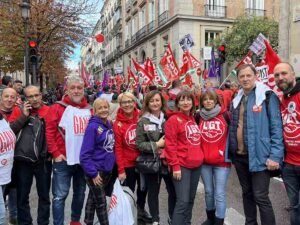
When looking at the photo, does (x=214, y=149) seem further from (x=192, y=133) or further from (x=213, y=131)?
(x=192, y=133)

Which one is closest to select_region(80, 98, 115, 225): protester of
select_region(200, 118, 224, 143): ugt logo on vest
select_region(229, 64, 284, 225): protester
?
select_region(200, 118, 224, 143): ugt logo on vest

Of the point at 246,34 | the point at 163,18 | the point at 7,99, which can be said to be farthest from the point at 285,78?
the point at 163,18

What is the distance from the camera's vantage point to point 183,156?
392 cm

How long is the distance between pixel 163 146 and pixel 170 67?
7566 mm

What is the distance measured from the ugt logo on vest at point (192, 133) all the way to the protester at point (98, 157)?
0.87m

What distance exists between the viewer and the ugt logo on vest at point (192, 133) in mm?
3949

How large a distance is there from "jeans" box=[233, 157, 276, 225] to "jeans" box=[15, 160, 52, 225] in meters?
2.20

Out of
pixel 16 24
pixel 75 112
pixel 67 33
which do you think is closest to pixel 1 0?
pixel 16 24

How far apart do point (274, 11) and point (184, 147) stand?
3024cm

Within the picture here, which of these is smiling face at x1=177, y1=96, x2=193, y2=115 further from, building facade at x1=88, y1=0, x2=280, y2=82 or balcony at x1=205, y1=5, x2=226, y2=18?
balcony at x1=205, y1=5, x2=226, y2=18

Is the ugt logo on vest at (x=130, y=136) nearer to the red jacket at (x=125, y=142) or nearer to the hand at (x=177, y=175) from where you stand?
the red jacket at (x=125, y=142)

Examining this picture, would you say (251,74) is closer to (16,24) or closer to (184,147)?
(184,147)

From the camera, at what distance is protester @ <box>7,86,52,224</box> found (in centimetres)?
398

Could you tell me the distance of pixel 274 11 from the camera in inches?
1214
